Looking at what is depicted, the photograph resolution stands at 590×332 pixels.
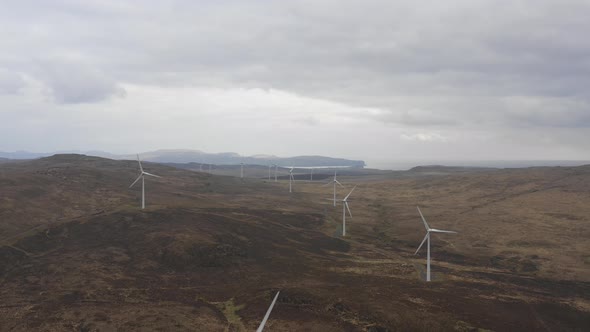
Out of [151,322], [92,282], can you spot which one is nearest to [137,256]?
[92,282]

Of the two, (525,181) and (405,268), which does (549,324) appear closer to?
(405,268)

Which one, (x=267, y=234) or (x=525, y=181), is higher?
(x=525, y=181)

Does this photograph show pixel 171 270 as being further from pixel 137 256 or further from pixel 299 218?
pixel 299 218

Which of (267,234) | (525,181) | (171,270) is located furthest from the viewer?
(525,181)

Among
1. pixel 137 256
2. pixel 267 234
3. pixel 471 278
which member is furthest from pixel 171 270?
pixel 471 278

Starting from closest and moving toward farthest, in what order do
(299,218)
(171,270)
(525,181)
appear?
(171,270) < (299,218) < (525,181)

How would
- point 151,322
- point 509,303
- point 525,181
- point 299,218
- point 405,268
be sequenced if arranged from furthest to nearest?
point 525,181
point 299,218
point 405,268
point 509,303
point 151,322

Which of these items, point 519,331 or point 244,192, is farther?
Result: point 244,192

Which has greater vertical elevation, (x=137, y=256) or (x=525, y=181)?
(x=525, y=181)

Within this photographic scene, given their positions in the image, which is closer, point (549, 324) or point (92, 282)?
point (549, 324)
